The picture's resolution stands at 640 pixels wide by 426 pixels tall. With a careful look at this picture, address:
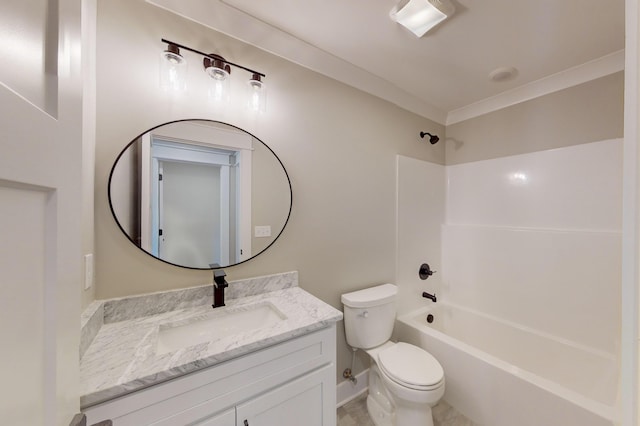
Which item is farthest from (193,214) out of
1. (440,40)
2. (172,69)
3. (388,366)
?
(440,40)

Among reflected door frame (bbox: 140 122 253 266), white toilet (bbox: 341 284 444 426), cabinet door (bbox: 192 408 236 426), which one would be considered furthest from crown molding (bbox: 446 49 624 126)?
cabinet door (bbox: 192 408 236 426)

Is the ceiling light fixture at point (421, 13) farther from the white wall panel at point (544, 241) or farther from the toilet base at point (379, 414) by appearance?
the toilet base at point (379, 414)

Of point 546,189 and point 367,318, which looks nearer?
point 367,318

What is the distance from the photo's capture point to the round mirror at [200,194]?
108 cm

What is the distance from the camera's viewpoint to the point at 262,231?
1.39 metres

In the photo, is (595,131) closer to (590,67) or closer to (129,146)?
(590,67)

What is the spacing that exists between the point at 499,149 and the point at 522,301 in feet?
4.37

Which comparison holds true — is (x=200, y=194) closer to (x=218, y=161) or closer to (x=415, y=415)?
(x=218, y=161)

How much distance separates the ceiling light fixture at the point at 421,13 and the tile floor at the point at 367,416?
8.08ft

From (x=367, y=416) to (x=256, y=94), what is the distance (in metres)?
2.23

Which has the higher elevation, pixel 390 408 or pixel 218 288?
pixel 218 288

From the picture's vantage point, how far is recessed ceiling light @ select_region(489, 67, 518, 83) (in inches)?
68.0

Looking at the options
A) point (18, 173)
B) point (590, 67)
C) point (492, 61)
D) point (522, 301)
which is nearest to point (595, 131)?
point (590, 67)

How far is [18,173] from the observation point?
336 millimetres
